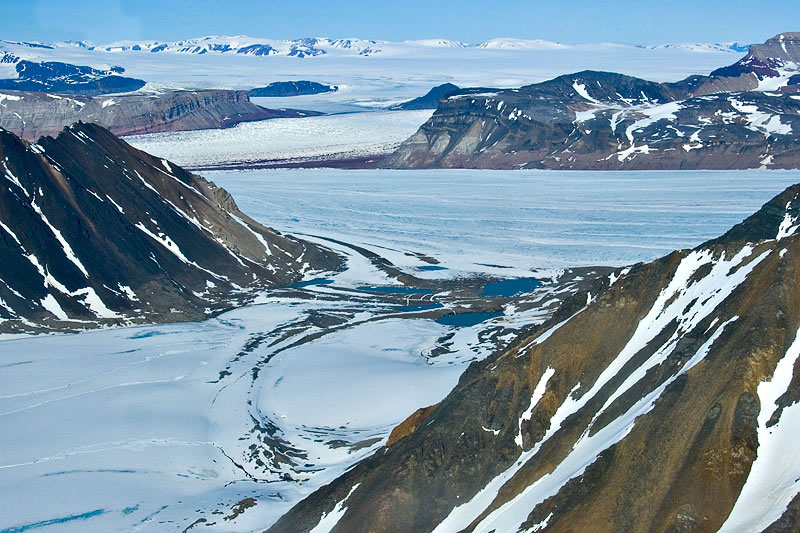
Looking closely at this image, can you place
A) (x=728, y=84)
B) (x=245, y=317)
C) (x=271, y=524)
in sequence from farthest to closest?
(x=728, y=84) → (x=245, y=317) → (x=271, y=524)

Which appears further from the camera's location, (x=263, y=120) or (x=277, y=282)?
(x=263, y=120)

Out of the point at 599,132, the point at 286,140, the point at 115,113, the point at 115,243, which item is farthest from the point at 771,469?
the point at 115,113

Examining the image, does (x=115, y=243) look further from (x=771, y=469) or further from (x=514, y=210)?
(x=514, y=210)

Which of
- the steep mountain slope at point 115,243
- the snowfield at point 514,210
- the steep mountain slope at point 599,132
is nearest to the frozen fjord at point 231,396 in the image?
the snowfield at point 514,210

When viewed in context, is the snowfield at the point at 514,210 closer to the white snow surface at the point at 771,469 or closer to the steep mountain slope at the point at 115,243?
the steep mountain slope at the point at 115,243

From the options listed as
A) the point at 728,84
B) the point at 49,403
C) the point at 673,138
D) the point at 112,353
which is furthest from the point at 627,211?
the point at 728,84

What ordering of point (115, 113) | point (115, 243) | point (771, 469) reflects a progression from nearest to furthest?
point (771, 469) → point (115, 243) → point (115, 113)

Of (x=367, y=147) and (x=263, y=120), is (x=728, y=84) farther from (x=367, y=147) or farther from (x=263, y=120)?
(x=263, y=120)

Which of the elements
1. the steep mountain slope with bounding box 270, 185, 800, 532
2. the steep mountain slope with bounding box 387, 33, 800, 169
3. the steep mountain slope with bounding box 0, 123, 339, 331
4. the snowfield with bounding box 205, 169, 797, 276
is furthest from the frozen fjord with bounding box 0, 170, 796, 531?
the steep mountain slope with bounding box 387, 33, 800, 169
